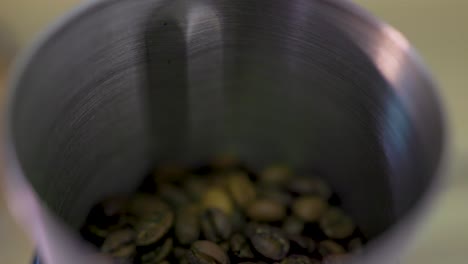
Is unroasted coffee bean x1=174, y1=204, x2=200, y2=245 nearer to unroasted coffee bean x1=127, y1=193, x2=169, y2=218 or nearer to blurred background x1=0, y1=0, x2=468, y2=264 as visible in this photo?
unroasted coffee bean x1=127, y1=193, x2=169, y2=218

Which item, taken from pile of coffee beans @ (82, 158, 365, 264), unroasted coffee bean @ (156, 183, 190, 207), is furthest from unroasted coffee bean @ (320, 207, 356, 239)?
unroasted coffee bean @ (156, 183, 190, 207)

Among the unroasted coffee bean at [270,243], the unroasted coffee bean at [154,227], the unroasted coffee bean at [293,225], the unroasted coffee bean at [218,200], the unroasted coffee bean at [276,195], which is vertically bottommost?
the unroasted coffee bean at [293,225]

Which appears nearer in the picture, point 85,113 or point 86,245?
point 86,245

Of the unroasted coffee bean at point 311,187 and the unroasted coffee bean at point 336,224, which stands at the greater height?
the unroasted coffee bean at point 311,187

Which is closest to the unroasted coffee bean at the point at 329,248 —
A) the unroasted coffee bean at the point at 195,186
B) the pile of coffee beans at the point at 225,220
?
the pile of coffee beans at the point at 225,220

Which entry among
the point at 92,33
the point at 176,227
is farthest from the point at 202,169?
the point at 92,33

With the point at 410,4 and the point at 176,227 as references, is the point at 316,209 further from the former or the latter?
the point at 410,4

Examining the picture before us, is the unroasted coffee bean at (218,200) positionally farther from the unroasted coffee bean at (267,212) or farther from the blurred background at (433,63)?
the blurred background at (433,63)

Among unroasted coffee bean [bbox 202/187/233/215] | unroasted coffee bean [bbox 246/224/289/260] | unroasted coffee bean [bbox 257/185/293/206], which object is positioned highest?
unroasted coffee bean [bbox 246/224/289/260]
